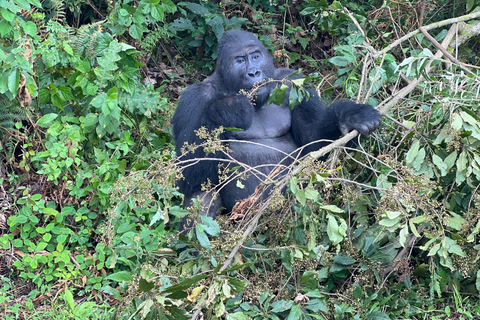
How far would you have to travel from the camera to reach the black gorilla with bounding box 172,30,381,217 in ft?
13.2

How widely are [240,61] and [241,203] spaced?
1.46 meters

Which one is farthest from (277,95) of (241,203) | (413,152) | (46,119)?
(46,119)

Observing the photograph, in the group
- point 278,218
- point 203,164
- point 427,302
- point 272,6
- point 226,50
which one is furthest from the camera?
point 272,6

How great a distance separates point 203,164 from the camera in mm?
4090

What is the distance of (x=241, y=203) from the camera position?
3172mm

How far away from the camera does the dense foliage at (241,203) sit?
303 cm

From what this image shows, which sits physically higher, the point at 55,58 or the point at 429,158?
the point at 55,58

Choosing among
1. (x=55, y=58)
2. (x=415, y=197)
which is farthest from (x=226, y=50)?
(x=415, y=197)

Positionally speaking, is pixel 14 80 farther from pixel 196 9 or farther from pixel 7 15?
pixel 196 9

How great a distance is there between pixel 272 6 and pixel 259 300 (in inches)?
170

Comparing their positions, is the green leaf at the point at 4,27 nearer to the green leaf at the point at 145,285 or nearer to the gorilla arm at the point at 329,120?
the gorilla arm at the point at 329,120

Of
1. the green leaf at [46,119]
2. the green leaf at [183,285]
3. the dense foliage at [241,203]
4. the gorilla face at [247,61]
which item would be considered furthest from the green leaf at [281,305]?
the green leaf at [46,119]

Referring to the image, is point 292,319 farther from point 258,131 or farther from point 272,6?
point 272,6

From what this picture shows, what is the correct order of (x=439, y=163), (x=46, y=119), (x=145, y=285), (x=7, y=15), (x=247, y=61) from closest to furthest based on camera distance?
(x=145, y=285) < (x=439, y=163) < (x=7, y=15) < (x=247, y=61) < (x=46, y=119)
